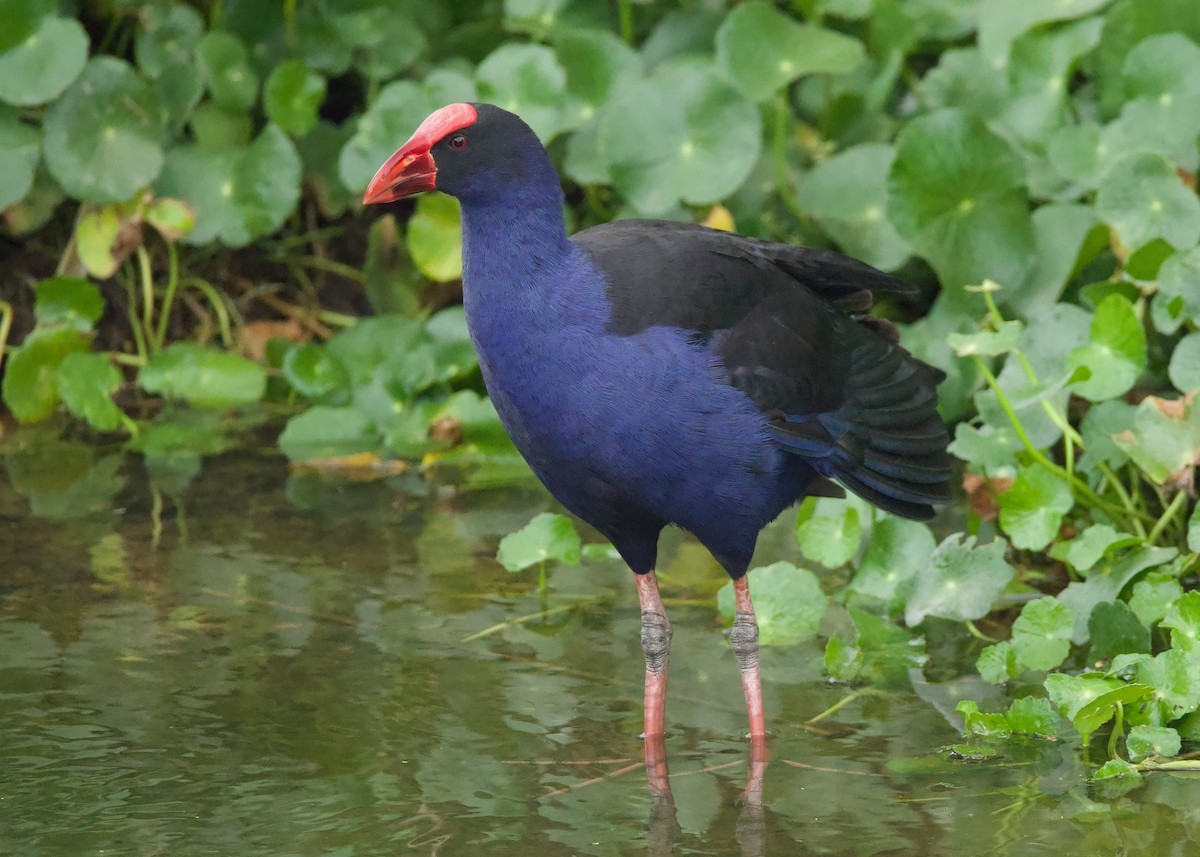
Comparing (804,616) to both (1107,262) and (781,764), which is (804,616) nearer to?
(781,764)

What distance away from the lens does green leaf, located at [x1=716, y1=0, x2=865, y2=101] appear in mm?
4551

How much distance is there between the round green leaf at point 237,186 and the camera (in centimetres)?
488

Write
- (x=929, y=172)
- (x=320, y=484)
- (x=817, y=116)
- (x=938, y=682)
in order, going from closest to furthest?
(x=938, y=682)
(x=929, y=172)
(x=320, y=484)
(x=817, y=116)

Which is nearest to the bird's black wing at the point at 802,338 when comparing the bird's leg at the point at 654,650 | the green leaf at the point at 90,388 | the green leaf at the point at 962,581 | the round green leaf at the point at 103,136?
the green leaf at the point at 962,581

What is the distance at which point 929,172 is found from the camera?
3.97 meters

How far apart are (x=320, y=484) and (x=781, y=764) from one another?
1.95m

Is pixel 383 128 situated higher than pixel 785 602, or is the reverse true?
pixel 383 128

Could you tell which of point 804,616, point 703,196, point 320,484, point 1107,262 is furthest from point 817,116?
point 804,616

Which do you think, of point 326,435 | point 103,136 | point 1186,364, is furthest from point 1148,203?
point 103,136

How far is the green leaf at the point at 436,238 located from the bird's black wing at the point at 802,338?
196 cm

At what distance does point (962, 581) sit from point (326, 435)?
6.64 ft

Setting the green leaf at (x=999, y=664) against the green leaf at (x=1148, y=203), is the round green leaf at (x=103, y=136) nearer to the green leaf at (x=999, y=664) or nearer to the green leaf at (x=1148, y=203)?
the green leaf at (x=1148, y=203)

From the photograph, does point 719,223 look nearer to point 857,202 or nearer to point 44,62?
point 857,202

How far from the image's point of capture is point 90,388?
14.8ft
